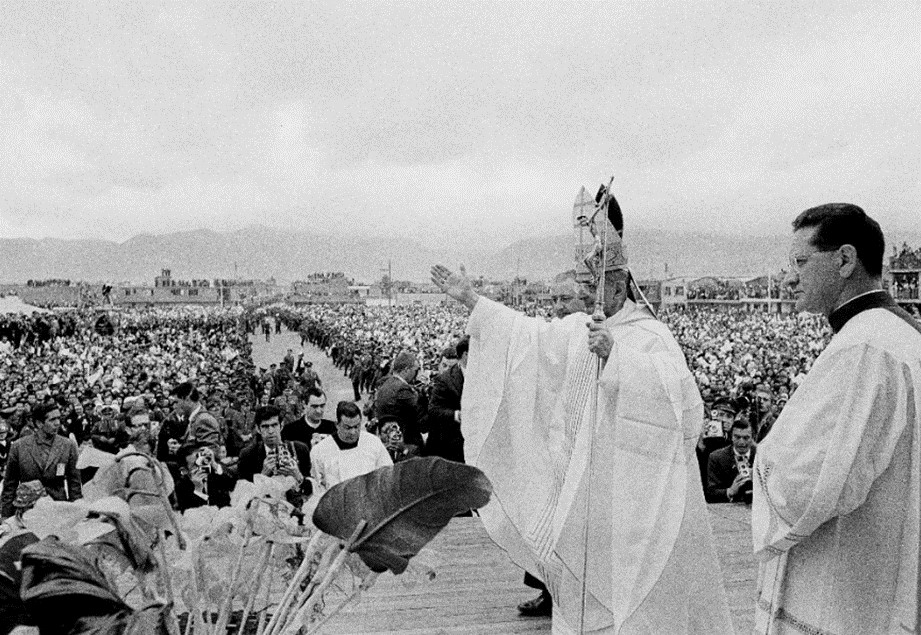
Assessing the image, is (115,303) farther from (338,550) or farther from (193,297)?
(338,550)

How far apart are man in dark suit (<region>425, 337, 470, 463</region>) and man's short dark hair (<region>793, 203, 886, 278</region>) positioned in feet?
13.0

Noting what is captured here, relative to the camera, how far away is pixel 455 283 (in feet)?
10.7

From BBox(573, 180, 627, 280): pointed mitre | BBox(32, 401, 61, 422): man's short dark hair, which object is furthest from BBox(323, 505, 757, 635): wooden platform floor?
BBox(32, 401, 61, 422): man's short dark hair

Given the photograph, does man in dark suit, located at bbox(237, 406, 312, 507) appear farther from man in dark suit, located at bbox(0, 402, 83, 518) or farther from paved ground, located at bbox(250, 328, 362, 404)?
paved ground, located at bbox(250, 328, 362, 404)

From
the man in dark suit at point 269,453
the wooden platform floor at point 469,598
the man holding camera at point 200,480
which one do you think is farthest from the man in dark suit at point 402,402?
the wooden platform floor at point 469,598

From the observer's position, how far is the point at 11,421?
1031cm

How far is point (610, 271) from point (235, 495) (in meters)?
2.13

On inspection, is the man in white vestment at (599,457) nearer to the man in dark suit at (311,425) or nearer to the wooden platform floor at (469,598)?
the wooden platform floor at (469,598)

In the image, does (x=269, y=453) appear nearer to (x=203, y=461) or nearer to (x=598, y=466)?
(x=203, y=461)

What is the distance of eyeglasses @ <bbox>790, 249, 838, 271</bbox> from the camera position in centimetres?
215

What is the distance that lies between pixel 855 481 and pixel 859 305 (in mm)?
496


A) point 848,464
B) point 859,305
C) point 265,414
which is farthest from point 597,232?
point 265,414

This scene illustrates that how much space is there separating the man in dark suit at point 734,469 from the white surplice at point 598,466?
126 inches

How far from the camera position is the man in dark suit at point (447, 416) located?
6.02 m
